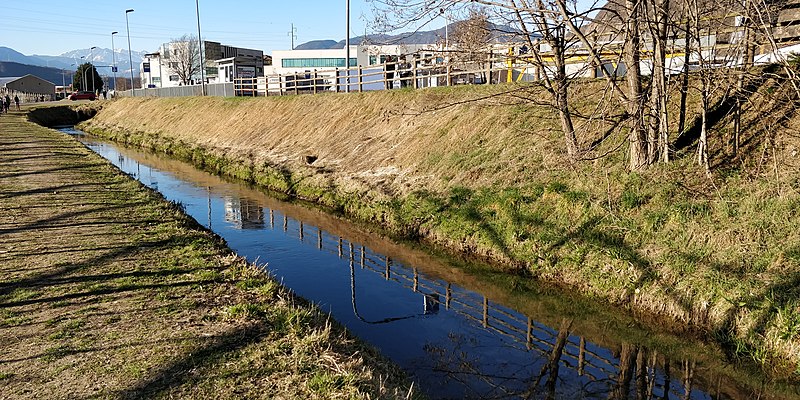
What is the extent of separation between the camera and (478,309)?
31.5 feet

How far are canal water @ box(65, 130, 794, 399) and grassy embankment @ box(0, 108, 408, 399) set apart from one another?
118 cm

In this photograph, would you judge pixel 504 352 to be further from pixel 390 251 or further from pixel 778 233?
pixel 390 251

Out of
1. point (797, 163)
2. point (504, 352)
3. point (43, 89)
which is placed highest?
point (43, 89)

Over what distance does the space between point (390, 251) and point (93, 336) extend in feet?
23.6

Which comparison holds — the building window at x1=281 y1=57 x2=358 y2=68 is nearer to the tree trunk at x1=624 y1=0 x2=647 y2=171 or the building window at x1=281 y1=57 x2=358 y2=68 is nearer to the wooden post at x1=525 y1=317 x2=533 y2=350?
the tree trunk at x1=624 y1=0 x2=647 y2=171

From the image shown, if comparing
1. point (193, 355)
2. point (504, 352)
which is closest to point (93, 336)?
point (193, 355)

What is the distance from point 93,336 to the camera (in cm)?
638

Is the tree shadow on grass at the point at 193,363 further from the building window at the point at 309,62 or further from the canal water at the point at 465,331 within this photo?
the building window at the point at 309,62

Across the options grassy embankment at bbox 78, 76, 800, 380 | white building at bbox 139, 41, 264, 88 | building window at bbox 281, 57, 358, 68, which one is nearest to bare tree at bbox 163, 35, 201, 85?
white building at bbox 139, 41, 264, 88

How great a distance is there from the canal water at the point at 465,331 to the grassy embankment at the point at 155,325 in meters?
1.18

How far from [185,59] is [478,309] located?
312 ft

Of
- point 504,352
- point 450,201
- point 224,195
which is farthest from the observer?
point 224,195

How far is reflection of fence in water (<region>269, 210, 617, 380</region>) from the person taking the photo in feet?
25.3

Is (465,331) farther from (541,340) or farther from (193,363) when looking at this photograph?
(193,363)
